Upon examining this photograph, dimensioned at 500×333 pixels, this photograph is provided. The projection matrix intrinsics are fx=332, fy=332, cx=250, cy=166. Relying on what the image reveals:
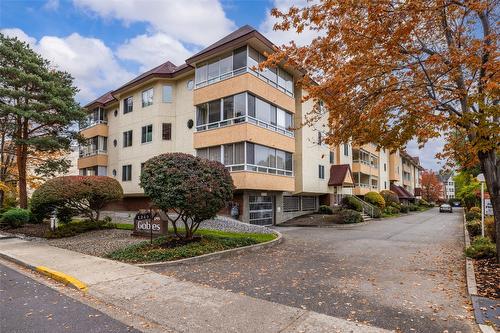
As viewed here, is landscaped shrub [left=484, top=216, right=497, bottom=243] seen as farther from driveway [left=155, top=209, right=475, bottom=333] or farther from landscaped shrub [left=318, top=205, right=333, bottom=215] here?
landscaped shrub [left=318, top=205, right=333, bottom=215]

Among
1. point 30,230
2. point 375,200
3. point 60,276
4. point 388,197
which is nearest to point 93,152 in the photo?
point 30,230

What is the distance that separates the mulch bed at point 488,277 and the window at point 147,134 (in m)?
22.7

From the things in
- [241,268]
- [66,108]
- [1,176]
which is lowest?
[241,268]

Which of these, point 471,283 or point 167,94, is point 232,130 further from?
point 471,283

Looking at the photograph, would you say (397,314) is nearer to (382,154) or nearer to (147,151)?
(147,151)

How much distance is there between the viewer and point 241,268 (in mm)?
9438

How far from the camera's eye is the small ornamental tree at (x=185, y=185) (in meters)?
11.2

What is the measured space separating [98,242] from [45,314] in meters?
8.40

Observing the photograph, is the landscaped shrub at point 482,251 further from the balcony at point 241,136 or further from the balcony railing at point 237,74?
the balcony railing at point 237,74

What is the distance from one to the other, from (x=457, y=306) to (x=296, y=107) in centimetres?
2122

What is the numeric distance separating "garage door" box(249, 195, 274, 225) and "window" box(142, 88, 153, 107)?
11832 millimetres

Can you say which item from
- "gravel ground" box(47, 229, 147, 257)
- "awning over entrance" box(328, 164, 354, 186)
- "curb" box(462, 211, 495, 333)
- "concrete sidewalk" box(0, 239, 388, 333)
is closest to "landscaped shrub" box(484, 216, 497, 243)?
"curb" box(462, 211, 495, 333)

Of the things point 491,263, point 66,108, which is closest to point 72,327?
point 491,263

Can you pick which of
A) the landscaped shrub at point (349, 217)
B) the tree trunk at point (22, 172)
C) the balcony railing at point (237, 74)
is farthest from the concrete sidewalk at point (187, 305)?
the landscaped shrub at point (349, 217)
